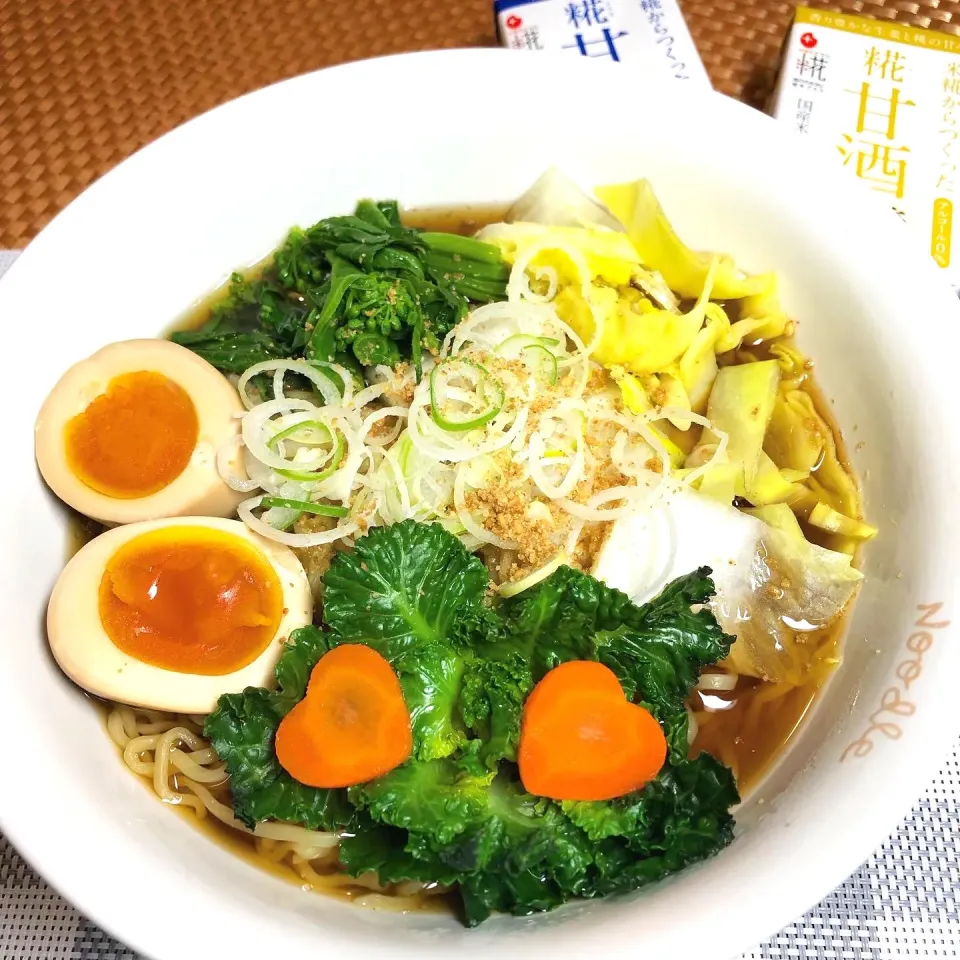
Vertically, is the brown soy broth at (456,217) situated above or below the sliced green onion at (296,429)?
above

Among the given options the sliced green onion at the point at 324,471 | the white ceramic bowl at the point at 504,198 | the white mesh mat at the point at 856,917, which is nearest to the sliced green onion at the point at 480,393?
the sliced green onion at the point at 324,471

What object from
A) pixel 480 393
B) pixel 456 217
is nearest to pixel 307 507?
pixel 480 393

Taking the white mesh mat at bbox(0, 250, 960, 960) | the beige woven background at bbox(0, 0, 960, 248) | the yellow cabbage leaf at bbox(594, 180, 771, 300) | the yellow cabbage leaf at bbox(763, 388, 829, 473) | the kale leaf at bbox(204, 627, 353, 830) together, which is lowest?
the white mesh mat at bbox(0, 250, 960, 960)

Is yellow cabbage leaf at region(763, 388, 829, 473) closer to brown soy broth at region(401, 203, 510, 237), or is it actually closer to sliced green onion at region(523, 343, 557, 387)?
sliced green onion at region(523, 343, 557, 387)

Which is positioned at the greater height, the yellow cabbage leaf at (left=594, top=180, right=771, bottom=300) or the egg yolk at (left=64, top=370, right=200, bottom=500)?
the yellow cabbage leaf at (left=594, top=180, right=771, bottom=300)

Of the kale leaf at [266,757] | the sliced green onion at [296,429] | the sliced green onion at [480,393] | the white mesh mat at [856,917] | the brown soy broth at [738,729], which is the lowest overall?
the white mesh mat at [856,917]

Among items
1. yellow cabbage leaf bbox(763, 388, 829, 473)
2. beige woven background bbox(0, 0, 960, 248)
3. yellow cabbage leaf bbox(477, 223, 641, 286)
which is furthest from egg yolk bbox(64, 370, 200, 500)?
yellow cabbage leaf bbox(763, 388, 829, 473)

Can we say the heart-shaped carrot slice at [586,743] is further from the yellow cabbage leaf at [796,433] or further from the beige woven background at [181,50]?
the beige woven background at [181,50]
